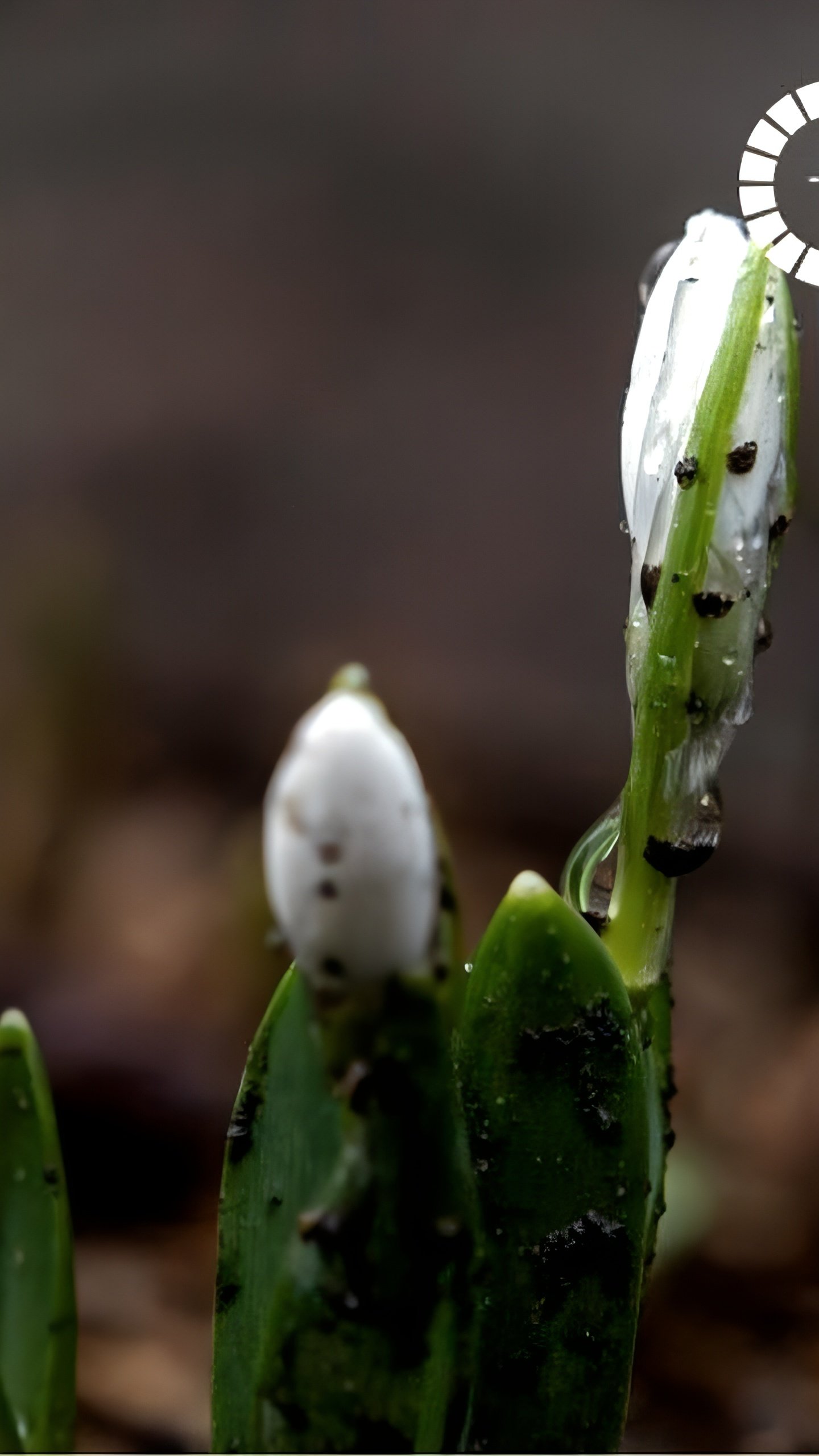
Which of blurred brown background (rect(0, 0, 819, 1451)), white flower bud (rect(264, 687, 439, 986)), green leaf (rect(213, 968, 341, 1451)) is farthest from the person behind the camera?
blurred brown background (rect(0, 0, 819, 1451))

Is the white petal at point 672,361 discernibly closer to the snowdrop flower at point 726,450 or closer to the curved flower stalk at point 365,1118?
the snowdrop flower at point 726,450

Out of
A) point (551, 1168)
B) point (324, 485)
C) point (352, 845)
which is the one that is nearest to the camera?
point (352, 845)

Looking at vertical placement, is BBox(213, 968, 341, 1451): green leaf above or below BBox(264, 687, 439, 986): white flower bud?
below

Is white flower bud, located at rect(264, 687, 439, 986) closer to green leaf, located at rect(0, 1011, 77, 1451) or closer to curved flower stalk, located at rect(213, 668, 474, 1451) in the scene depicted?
curved flower stalk, located at rect(213, 668, 474, 1451)

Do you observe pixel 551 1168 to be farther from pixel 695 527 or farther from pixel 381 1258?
pixel 695 527

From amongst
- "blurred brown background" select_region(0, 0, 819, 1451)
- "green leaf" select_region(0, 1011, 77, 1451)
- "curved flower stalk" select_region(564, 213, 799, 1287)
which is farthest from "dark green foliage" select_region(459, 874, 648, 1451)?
"blurred brown background" select_region(0, 0, 819, 1451)
